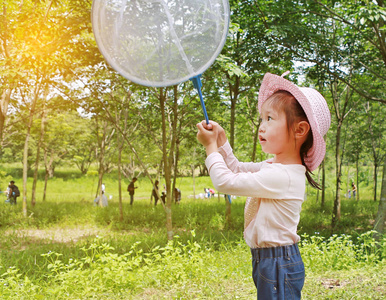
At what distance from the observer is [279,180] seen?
5.14 feet

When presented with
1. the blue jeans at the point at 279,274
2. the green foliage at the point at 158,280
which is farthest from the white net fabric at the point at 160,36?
the green foliage at the point at 158,280

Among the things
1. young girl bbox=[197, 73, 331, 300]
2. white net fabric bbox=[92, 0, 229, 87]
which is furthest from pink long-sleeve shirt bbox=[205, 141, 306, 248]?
white net fabric bbox=[92, 0, 229, 87]

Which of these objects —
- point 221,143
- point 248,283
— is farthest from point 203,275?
point 221,143

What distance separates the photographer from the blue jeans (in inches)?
61.7

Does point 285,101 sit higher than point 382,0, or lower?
lower

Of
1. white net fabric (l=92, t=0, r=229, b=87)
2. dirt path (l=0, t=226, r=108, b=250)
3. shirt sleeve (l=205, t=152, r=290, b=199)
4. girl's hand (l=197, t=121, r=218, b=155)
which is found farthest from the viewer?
dirt path (l=0, t=226, r=108, b=250)

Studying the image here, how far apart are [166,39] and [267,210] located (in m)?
1.22

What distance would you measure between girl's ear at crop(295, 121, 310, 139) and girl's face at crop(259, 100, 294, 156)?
0.11 feet

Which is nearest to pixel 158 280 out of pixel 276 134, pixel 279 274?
pixel 279 274

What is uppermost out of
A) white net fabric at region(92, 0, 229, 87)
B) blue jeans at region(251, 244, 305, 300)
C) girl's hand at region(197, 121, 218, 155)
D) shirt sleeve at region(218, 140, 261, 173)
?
white net fabric at region(92, 0, 229, 87)

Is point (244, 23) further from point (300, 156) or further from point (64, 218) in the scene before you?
point (64, 218)

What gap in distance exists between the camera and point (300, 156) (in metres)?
1.72

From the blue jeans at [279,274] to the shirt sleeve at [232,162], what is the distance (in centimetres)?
52

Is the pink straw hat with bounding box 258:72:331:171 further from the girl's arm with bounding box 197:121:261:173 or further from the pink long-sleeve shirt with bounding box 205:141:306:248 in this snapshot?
the girl's arm with bounding box 197:121:261:173
